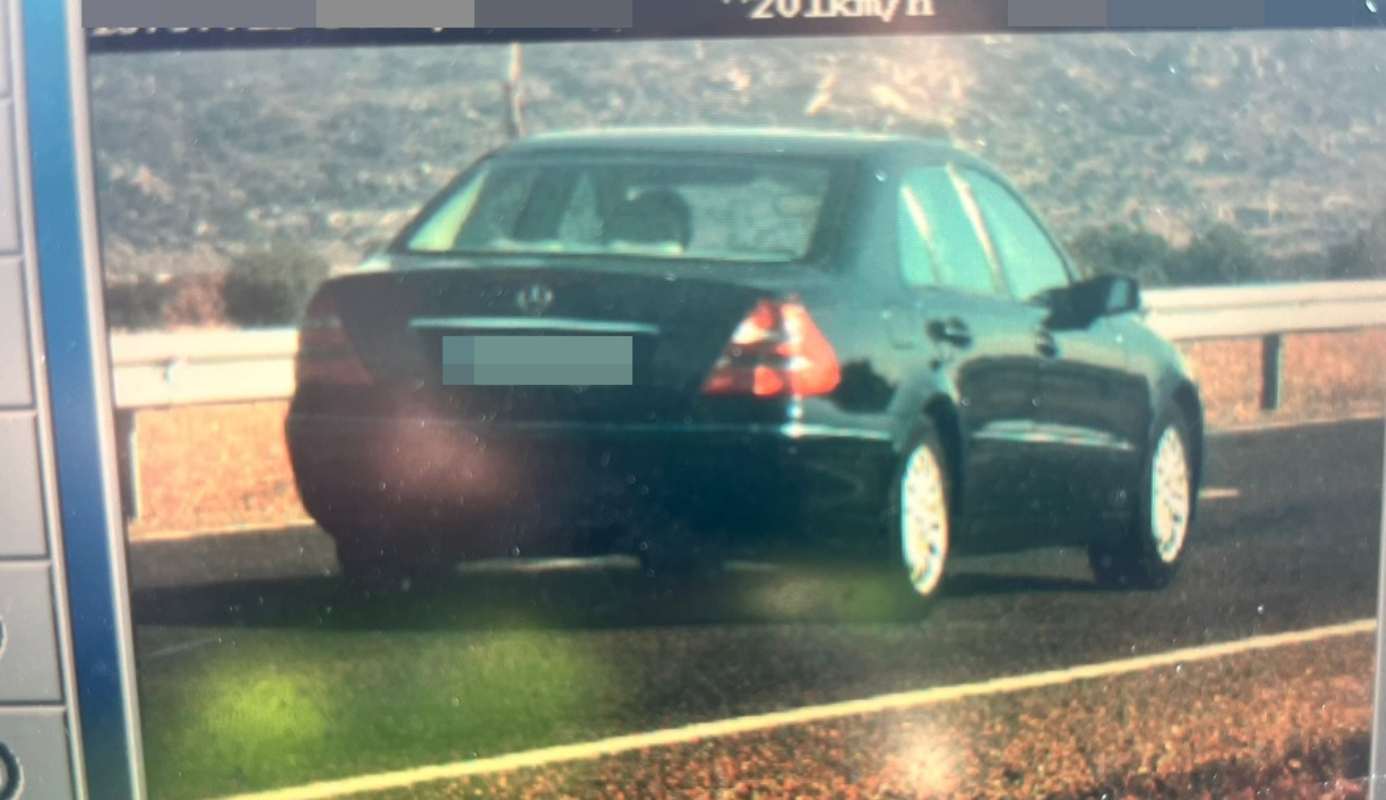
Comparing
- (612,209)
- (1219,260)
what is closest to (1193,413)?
(1219,260)

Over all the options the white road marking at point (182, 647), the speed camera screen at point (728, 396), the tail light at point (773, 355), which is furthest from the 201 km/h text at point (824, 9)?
the white road marking at point (182, 647)

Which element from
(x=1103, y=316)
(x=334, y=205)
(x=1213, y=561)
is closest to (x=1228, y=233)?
(x=1103, y=316)

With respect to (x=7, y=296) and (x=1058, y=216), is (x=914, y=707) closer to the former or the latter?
(x=1058, y=216)

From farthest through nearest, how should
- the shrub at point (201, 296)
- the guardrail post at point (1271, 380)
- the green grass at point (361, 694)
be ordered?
the guardrail post at point (1271, 380), the green grass at point (361, 694), the shrub at point (201, 296)

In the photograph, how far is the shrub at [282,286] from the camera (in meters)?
2.82

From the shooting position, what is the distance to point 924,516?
298cm

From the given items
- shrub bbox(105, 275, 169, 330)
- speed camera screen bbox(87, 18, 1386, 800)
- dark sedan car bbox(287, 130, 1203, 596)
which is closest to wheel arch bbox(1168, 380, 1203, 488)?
speed camera screen bbox(87, 18, 1386, 800)

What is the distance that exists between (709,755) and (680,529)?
1.28 feet

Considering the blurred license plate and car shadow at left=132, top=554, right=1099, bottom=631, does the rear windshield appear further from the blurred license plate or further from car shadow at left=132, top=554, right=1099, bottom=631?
car shadow at left=132, top=554, right=1099, bottom=631

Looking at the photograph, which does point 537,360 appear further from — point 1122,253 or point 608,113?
point 1122,253

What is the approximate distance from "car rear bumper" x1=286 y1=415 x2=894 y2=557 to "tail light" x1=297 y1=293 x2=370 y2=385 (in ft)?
0.24

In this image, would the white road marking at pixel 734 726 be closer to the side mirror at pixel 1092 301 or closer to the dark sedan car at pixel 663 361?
the dark sedan car at pixel 663 361

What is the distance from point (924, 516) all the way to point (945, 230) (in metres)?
0.47

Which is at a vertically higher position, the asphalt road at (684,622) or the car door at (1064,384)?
the car door at (1064,384)
